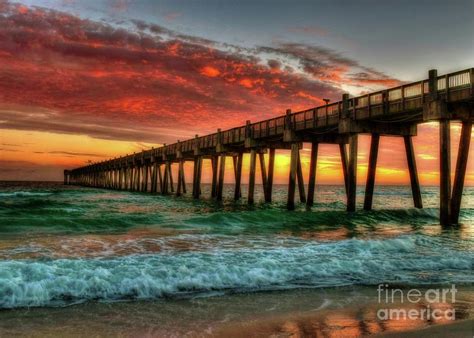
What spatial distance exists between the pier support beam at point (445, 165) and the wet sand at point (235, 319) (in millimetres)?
11010

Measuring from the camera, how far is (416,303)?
5996 millimetres

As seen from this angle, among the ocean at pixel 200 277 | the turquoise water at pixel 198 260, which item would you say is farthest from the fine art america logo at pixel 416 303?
the turquoise water at pixel 198 260

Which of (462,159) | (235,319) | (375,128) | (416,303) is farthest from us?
(375,128)

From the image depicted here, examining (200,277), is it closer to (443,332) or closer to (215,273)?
(215,273)

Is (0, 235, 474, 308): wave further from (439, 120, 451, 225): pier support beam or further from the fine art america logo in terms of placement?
(439, 120, 451, 225): pier support beam

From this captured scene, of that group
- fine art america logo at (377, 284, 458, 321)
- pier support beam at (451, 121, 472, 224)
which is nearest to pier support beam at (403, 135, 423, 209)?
pier support beam at (451, 121, 472, 224)

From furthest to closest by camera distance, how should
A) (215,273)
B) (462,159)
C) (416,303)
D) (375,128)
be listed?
(375,128), (462,159), (215,273), (416,303)

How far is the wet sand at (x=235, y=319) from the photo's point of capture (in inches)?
182

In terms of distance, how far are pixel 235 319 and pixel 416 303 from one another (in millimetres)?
2672

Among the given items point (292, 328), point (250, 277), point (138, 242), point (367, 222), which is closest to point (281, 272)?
point (250, 277)

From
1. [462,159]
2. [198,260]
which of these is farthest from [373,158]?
[198,260]

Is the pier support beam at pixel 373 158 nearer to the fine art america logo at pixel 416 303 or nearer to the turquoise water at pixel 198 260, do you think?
the turquoise water at pixel 198 260

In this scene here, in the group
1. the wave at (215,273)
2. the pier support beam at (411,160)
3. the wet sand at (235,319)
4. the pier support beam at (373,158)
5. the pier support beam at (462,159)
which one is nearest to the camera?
the wet sand at (235,319)

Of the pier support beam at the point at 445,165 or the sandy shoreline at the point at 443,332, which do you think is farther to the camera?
the pier support beam at the point at 445,165
